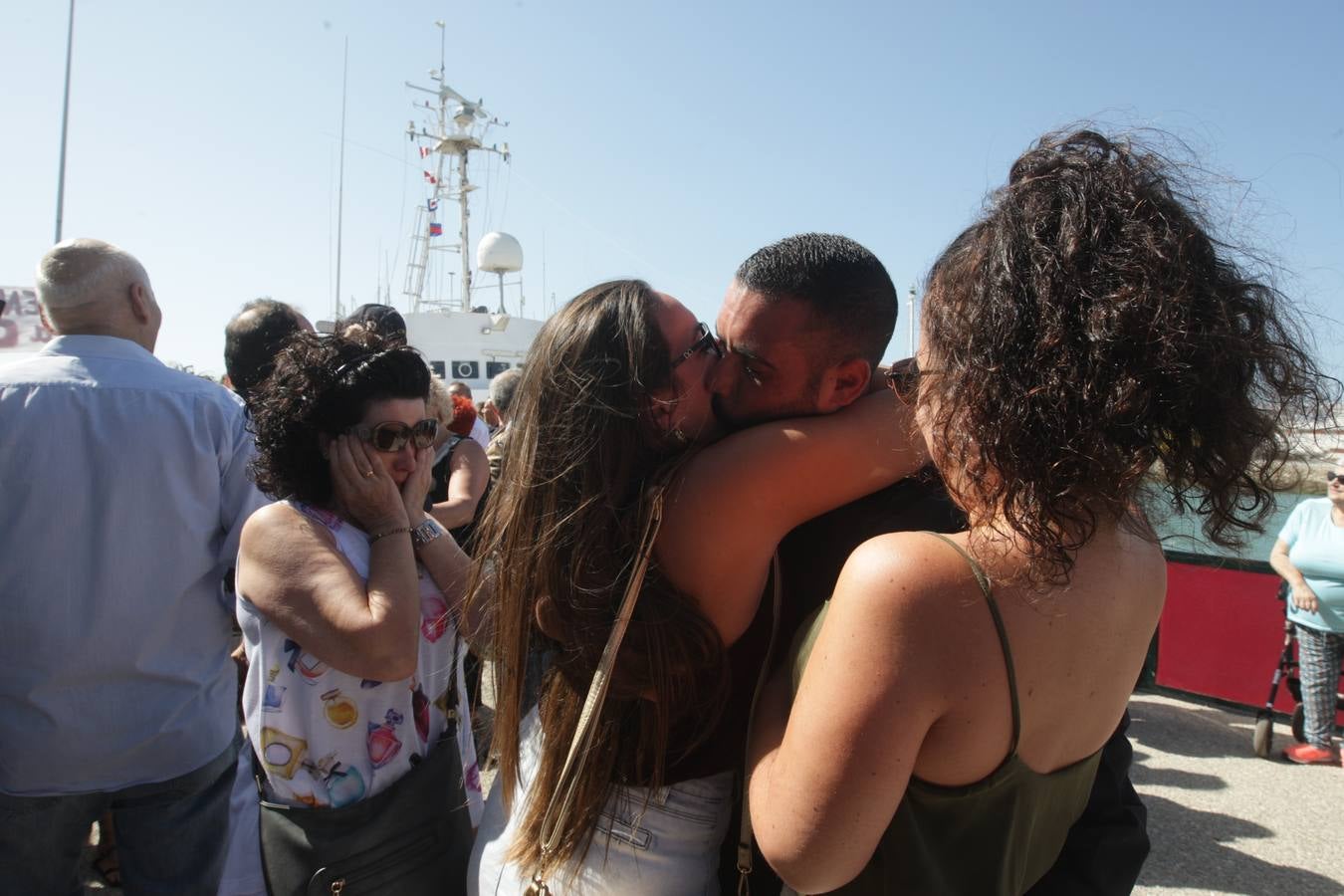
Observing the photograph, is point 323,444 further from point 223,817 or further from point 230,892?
point 223,817

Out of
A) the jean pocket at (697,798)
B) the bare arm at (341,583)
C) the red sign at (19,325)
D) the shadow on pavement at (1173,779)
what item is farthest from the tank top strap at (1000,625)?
the red sign at (19,325)

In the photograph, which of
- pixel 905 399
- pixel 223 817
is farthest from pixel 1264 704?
pixel 223 817

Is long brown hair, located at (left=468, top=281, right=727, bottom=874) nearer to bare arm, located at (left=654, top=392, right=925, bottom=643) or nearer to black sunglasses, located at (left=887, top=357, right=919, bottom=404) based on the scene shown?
bare arm, located at (left=654, top=392, right=925, bottom=643)

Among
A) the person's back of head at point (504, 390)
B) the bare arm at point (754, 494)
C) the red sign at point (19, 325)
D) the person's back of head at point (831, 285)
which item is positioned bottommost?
the bare arm at point (754, 494)

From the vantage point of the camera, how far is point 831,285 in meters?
1.34

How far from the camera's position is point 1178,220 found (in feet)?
3.22

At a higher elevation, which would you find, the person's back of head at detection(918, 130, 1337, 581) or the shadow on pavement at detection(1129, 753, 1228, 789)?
the person's back of head at detection(918, 130, 1337, 581)

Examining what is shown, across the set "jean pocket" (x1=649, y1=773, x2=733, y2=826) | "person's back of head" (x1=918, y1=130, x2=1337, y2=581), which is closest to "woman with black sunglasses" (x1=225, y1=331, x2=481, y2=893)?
"jean pocket" (x1=649, y1=773, x2=733, y2=826)

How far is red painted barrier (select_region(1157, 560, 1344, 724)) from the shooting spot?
5453 mm

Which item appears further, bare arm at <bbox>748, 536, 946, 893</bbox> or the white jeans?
the white jeans

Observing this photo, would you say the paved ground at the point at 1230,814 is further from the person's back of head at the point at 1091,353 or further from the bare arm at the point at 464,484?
the person's back of head at the point at 1091,353

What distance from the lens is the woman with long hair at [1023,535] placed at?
3.03ft

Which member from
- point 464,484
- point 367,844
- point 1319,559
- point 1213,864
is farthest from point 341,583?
point 1319,559

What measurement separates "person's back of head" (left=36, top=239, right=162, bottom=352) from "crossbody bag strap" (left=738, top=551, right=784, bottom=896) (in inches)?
85.8
